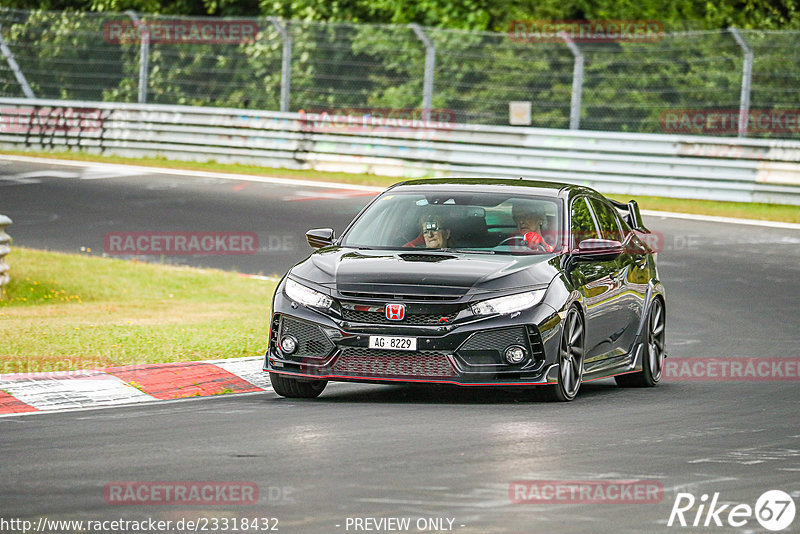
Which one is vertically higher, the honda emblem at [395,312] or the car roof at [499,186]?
the car roof at [499,186]

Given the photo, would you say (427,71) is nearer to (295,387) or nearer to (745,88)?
(745,88)

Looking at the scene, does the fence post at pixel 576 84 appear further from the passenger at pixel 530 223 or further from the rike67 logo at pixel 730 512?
the rike67 logo at pixel 730 512

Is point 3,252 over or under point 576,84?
under

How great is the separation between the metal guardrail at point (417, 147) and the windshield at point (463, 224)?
14.2 metres

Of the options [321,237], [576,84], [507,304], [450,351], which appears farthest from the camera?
[576,84]

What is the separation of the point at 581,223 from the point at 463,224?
3.34ft

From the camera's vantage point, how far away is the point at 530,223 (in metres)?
11.4

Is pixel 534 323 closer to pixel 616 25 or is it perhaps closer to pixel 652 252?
pixel 652 252

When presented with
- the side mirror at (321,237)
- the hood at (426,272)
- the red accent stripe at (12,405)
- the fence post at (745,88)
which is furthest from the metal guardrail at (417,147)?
the red accent stripe at (12,405)

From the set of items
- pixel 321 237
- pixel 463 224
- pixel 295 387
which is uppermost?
pixel 463 224

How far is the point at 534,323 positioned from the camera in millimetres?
10117

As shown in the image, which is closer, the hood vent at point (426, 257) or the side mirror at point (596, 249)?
the hood vent at point (426, 257)

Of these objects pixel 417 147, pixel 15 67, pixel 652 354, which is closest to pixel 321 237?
pixel 652 354

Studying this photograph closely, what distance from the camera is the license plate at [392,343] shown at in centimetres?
1005
